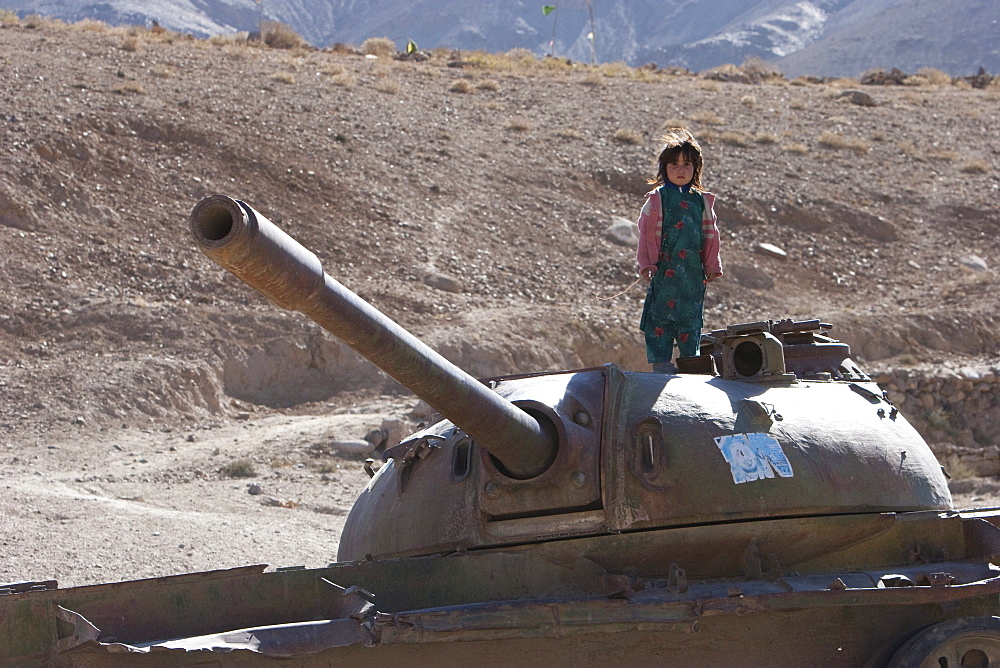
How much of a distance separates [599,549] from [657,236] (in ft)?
6.95

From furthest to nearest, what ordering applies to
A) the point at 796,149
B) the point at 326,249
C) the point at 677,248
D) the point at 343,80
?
the point at 796,149 → the point at 343,80 → the point at 326,249 → the point at 677,248

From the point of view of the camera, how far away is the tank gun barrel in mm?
3768

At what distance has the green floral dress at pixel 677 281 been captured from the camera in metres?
6.60

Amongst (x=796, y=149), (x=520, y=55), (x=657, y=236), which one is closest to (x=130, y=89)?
(x=796, y=149)

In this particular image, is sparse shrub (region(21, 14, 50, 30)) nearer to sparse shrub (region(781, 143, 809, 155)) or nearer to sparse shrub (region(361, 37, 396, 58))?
A: sparse shrub (region(361, 37, 396, 58))

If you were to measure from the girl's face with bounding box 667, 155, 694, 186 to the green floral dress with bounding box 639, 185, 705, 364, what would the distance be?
65 millimetres

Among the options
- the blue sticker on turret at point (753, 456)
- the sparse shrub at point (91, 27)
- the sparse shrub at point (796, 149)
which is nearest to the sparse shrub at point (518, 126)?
the sparse shrub at point (796, 149)

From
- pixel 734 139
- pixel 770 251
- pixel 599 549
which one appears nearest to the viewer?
pixel 599 549

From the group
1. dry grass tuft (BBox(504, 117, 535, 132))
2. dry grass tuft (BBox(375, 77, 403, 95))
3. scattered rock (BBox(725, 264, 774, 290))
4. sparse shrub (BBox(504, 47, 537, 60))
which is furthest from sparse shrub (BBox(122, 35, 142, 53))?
scattered rock (BBox(725, 264, 774, 290))

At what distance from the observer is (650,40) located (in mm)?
122062

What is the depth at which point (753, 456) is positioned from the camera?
5312 mm

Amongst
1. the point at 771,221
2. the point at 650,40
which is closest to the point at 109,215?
the point at 771,221

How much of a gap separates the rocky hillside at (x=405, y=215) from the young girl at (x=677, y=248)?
8836mm

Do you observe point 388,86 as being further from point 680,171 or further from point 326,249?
point 680,171
